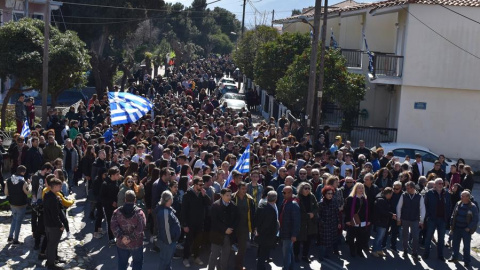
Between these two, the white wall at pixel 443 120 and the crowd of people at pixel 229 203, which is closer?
the crowd of people at pixel 229 203

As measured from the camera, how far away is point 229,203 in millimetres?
10812

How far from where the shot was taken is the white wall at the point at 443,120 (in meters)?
26.2

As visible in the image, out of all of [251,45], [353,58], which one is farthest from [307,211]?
[251,45]

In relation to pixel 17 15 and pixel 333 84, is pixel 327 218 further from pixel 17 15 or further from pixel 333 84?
pixel 17 15

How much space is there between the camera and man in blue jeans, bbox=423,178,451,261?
1302cm

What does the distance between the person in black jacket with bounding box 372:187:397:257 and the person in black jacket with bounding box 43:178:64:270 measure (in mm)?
5862

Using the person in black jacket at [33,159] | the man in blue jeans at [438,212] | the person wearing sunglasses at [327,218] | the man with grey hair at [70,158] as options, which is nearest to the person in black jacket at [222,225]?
the person wearing sunglasses at [327,218]

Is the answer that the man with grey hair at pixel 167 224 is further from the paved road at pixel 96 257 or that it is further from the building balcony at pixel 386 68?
the building balcony at pixel 386 68

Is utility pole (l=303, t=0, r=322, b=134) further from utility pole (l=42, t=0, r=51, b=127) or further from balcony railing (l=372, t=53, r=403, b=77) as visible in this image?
utility pole (l=42, t=0, r=51, b=127)

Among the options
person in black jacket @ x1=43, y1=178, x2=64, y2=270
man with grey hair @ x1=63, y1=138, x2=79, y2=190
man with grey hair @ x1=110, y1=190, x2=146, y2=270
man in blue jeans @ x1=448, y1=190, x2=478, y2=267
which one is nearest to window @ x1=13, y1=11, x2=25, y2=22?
man with grey hair @ x1=63, y1=138, x2=79, y2=190

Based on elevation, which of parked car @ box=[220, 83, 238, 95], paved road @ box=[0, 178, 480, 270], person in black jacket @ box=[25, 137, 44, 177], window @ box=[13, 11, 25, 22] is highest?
window @ box=[13, 11, 25, 22]

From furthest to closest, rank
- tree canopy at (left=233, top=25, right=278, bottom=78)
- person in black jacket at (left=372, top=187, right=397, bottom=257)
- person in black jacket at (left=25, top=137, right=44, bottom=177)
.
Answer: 1. tree canopy at (left=233, top=25, right=278, bottom=78)
2. person in black jacket at (left=25, top=137, right=44, bottom=177)
3. person in black jacket at (left=372, top=187, right=397, bottom=257)

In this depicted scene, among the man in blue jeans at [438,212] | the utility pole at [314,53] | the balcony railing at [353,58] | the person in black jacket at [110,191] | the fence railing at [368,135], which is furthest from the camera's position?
the balcony railing at [353,58]

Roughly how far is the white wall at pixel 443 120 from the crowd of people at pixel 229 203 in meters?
9.44
